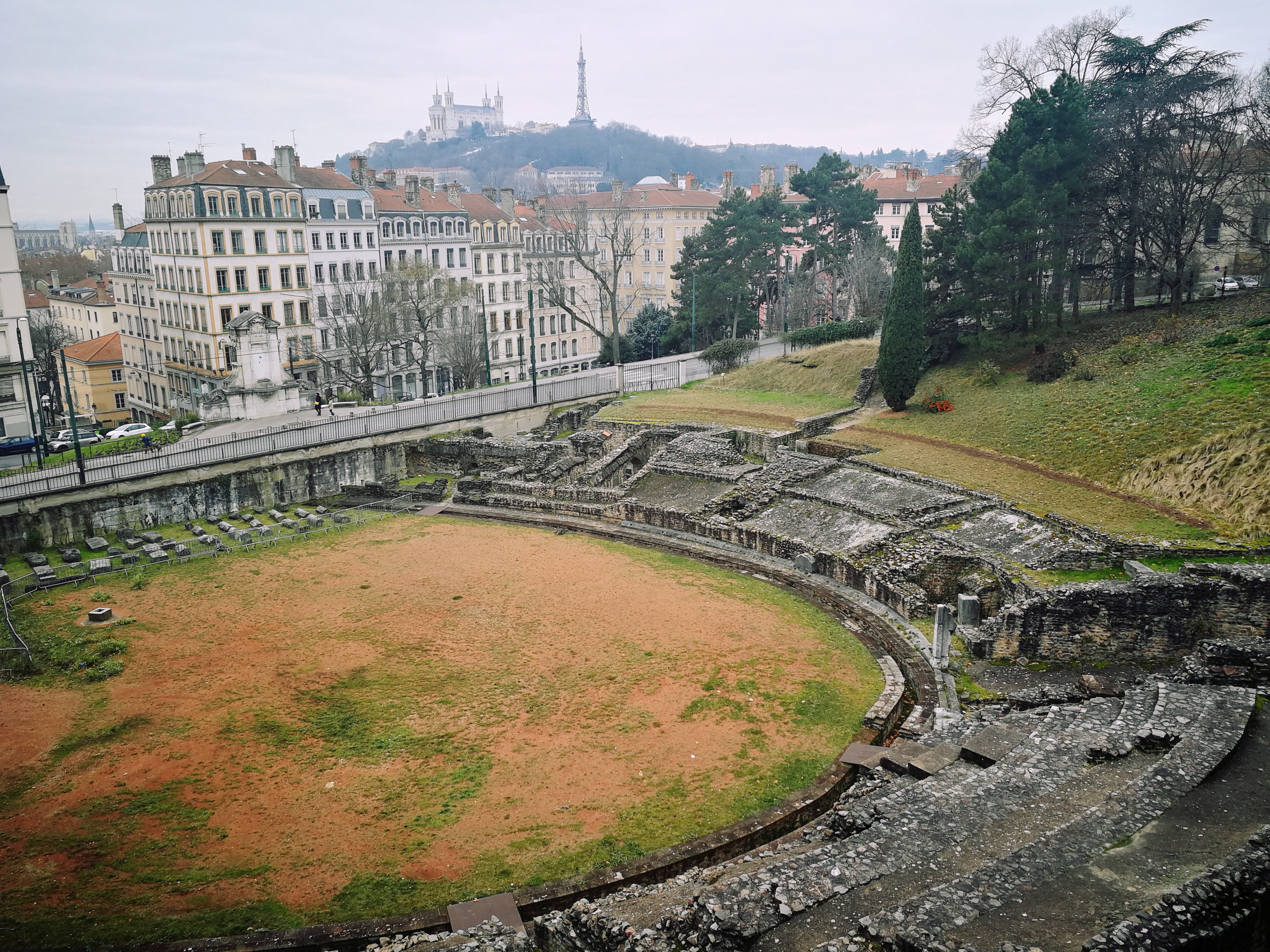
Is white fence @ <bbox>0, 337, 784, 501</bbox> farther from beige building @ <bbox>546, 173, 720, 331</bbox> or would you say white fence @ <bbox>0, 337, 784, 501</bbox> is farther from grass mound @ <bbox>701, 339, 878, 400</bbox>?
beige building @ <bbox>546, 173, 720, 331</bbox>

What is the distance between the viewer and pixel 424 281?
176 ft

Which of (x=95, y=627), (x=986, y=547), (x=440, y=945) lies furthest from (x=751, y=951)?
(x=95, y=627)

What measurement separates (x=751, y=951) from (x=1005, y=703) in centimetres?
944

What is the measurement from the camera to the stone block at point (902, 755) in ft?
49.5

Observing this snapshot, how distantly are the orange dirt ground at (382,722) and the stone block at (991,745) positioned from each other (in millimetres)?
2694

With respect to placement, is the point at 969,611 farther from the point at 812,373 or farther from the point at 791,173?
the point at 791,173

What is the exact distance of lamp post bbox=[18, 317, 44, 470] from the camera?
37250mm

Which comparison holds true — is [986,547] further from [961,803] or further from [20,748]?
[20,748]

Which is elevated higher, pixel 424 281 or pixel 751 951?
pixel 424 281

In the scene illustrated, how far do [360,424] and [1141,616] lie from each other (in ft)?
100

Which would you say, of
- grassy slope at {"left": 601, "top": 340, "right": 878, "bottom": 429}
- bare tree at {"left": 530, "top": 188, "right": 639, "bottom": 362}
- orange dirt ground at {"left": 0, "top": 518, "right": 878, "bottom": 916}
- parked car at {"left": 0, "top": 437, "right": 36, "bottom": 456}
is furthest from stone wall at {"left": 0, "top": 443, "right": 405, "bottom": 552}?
bare tree at {"left": 530, "top": 188, "right": 639, "bottom": 362}

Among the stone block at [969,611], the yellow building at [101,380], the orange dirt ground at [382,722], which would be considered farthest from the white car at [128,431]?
the stone block at [969,611]

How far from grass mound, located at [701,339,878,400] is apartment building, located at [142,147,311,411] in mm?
30536

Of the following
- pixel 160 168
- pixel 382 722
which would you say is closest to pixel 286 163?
pixel 160 168
